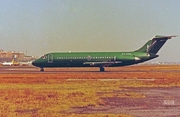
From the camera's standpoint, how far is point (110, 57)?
56250 mm

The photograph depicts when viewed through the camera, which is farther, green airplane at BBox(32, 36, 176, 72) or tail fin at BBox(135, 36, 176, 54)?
tail fin at BBox(135, 36, 176, 54)

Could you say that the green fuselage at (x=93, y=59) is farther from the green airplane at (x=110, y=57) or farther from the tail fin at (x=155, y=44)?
the tail fin at (x=155, y=44)

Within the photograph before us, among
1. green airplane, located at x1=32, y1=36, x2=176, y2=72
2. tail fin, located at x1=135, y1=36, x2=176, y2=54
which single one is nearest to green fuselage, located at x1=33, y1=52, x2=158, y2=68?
green airplane, located at x1=32, y1=36, x2=176, y2=72

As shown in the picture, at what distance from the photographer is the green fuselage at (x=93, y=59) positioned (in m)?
55.8

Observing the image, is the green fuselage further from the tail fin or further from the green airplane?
the tail fin

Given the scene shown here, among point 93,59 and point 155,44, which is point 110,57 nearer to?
point 93,59

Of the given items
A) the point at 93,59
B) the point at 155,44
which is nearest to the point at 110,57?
the point at 93,59

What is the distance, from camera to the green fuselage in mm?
55781

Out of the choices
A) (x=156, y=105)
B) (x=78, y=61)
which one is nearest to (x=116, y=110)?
(x=156, y=105)

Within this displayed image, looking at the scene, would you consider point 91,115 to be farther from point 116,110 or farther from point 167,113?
point 167,113

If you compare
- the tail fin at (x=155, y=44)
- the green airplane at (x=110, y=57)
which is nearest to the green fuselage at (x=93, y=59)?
the green airplane at (x=110, y=57)

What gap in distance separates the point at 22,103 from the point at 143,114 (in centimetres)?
660

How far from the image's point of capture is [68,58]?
57.3 metres

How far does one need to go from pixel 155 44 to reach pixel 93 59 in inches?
499
